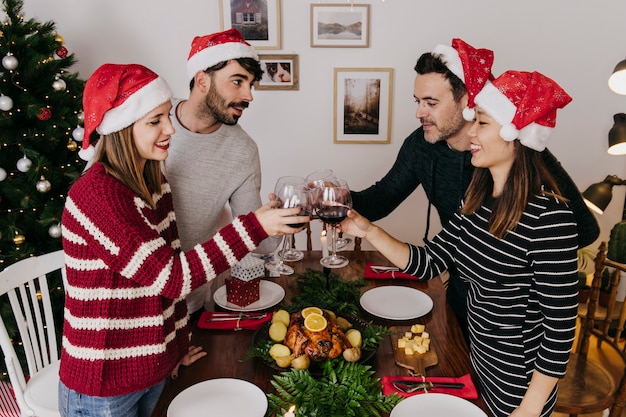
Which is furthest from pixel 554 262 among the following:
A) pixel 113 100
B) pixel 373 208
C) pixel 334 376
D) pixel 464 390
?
pixel 113 100

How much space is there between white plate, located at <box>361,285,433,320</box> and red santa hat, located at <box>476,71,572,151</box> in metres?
0.67

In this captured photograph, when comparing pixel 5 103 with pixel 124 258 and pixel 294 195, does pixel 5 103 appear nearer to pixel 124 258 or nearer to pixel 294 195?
pixel 124 258

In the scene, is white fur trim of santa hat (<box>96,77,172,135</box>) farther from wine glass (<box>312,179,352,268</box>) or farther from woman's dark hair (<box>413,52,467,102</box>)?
woman's dark hair (<box>413,52,467,102</box>)

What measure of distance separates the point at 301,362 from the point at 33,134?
1.83 metres

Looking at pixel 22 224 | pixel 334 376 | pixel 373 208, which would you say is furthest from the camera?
pixel 22 224

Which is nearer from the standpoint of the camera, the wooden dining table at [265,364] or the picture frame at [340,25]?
the wooden dining table at [265,364]

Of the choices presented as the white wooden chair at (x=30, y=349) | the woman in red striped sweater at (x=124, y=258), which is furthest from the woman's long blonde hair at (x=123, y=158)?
the white wooden chair at (x=30, y=349)

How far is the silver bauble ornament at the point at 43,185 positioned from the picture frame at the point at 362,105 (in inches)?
63.0

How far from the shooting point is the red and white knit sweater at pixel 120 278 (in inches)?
51.5

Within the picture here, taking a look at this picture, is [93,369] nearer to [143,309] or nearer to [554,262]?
[143,309]

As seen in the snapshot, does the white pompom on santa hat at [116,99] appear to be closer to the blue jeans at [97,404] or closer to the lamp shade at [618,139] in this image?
the blue jeans at [97,404]

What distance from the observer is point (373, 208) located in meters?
2.30

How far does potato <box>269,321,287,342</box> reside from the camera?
4.76ft

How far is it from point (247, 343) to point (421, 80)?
120 cm
